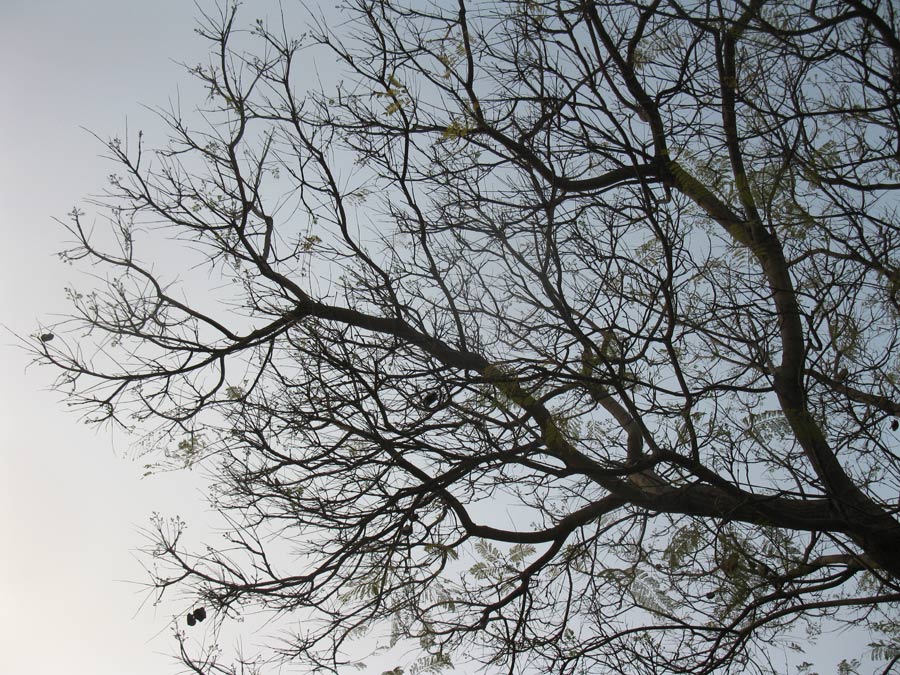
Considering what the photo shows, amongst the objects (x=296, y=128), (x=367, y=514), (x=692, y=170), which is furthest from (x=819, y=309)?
(x=296, y=128)

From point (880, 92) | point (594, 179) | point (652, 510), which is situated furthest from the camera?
point (594, 179)

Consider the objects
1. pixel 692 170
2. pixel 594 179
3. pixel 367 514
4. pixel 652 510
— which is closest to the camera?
pixel 692 170

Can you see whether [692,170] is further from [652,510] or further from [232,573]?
[232,573]

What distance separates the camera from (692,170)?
3.29m

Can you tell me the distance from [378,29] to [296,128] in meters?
0.78

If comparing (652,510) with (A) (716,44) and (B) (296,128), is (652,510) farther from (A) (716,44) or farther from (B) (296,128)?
(B) (296,128)

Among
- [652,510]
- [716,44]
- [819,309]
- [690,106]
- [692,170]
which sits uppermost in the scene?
[716,44]

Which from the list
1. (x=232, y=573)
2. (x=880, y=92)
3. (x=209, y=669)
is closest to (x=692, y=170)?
(x=880, y=92)

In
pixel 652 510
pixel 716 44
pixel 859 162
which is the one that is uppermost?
pixel 716 44

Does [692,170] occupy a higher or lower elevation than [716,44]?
lower

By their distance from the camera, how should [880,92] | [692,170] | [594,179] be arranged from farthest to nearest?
[594,179] < [692,170] < [880,92]

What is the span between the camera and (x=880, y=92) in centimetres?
295

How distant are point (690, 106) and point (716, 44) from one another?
0.40 meters

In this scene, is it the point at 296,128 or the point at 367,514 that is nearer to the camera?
the point at 367,514
